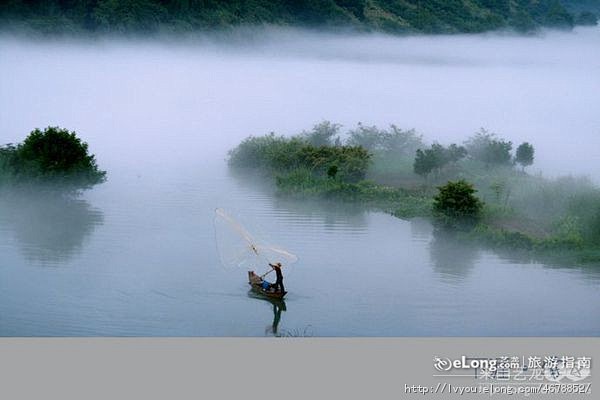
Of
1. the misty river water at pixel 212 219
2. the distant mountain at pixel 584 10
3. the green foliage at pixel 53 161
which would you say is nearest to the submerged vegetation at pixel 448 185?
the misty river water at pixel 212 219

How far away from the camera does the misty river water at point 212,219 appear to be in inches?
370

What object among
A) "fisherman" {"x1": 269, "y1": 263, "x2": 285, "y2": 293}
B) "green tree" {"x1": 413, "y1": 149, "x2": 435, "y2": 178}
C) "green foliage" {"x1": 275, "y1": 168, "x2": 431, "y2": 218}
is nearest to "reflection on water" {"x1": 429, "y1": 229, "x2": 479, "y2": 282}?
"green foliage" {"x1": 275, "y1": 168, "x2": 431, "y2": 218}

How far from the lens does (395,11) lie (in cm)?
4231

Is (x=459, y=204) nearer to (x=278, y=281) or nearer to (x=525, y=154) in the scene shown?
(x=278, y=281)

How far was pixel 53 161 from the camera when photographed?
1473 cm

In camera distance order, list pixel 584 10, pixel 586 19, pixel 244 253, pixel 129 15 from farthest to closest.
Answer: pixel 584 10, pixel 586 19, pixel 129 15, pixel 244 253

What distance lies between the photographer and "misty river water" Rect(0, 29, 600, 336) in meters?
9.41

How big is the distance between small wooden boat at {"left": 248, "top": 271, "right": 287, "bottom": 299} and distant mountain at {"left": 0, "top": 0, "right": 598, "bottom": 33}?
27.4 meters

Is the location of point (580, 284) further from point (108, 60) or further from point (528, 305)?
point (108, 60)

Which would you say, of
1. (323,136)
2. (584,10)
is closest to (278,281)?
(323,136)

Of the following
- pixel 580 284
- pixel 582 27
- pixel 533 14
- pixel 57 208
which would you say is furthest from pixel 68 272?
pixel 582 27

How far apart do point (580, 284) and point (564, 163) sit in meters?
11.3

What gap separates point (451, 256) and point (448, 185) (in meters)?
1.57

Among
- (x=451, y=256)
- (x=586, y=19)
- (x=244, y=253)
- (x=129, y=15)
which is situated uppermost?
(x=586, y=19)
